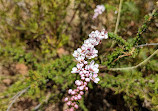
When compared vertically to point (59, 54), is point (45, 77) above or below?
below

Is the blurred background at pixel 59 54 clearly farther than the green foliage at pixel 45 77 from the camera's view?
Yes

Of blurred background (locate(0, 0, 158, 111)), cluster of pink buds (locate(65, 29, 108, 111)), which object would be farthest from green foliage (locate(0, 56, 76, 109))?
cluster of pink buds (locate(65, 29, 108, 111))

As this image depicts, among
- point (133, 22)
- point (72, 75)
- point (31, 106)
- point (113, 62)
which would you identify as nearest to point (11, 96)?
point (31, 106)

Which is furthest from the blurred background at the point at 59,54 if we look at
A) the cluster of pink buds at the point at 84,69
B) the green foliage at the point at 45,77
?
the cluster of pink buds at the point at 84,69

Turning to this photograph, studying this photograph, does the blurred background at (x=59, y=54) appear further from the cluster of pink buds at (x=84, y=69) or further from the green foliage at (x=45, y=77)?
the cluster of pink buds at (x=84, y=69)

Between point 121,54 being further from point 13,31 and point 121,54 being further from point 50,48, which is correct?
point 13,31

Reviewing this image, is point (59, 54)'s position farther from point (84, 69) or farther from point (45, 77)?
point (84, 69)

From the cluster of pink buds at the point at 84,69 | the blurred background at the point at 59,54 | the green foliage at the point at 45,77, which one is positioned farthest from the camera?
the blurred background at the point at 59,54

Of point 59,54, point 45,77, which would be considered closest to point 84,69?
point 45,77
